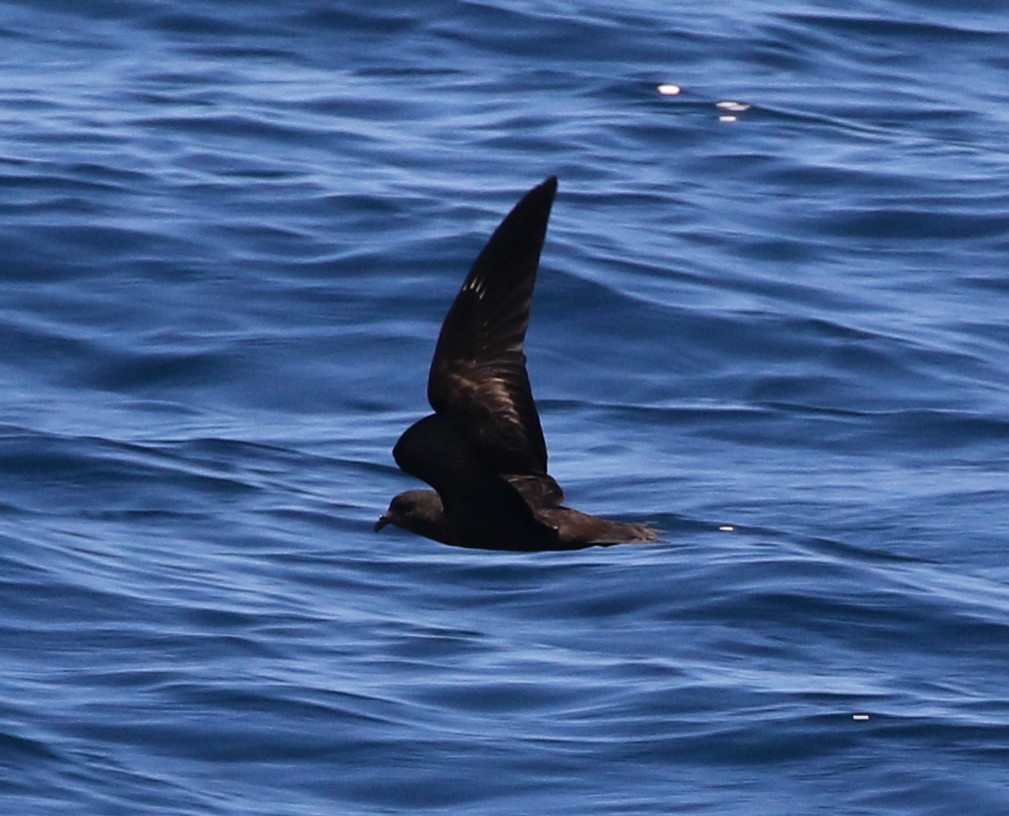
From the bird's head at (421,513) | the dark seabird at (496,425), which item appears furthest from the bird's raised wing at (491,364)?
the bird's head at (421,513)

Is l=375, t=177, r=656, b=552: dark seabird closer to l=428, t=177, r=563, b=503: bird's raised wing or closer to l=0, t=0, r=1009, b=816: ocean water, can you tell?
l=428, t=177, r=563, b=503: bird's raised wing

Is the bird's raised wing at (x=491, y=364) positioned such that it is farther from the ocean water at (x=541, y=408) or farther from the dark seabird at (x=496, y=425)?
the ocean water at (x=541, y=408)

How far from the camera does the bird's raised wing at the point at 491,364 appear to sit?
23.7ft

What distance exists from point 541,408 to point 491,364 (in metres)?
6.55

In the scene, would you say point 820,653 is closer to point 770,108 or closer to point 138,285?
point 138,285

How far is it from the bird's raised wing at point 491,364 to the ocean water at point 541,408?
3.42 metres

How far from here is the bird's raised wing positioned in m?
7.22

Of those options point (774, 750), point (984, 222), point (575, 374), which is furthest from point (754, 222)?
point (774, 750)

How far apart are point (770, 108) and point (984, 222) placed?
2.89 m

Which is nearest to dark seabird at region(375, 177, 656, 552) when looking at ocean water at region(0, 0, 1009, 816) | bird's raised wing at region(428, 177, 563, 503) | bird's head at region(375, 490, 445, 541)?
bird's raised wing at region(428, 177, 563, 503)

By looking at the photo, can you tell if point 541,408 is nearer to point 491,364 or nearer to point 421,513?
point 421,513

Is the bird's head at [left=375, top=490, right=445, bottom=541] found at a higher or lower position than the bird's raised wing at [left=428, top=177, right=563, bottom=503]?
lower

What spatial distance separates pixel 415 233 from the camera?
15883mm

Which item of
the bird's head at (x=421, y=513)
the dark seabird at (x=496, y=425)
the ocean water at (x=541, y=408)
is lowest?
the ocean water at (x=541, y=408)
